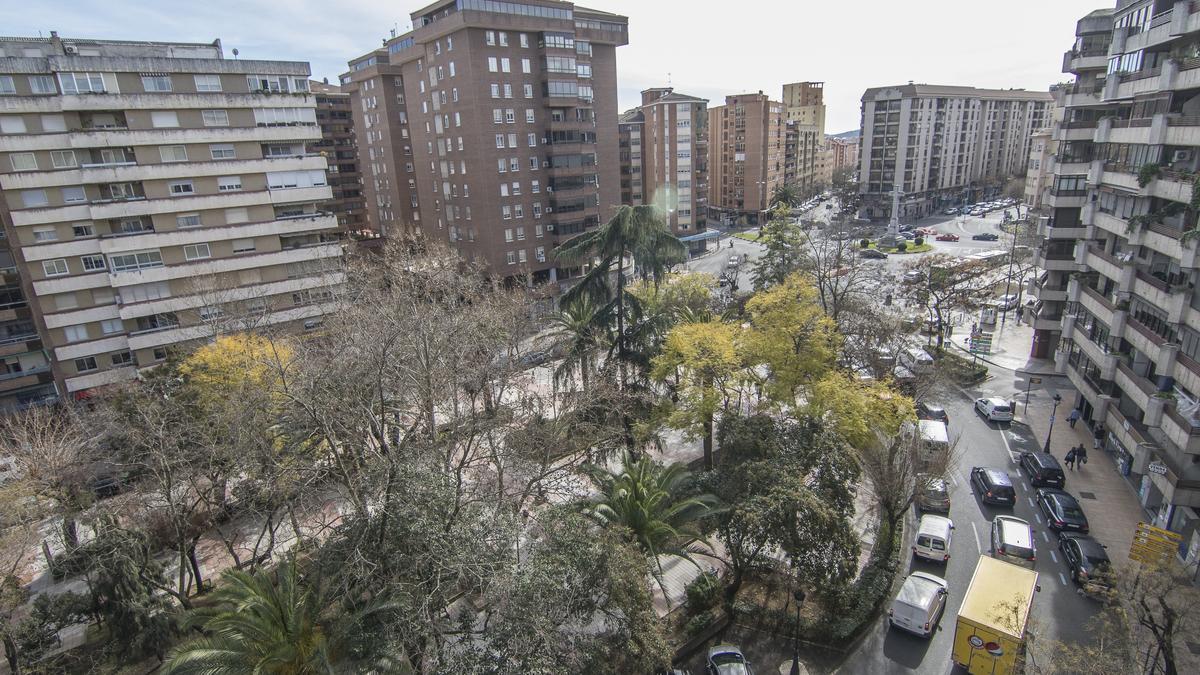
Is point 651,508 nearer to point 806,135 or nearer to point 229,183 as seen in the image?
point 229,183

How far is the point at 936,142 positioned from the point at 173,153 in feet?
358

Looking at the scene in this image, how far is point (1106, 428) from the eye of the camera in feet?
98.1

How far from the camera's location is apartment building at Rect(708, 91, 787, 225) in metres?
99.9

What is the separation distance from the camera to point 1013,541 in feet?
73.3

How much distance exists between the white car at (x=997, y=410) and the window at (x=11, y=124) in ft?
183

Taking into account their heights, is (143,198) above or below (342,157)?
below

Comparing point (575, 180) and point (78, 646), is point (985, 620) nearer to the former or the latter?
point (78, 646)

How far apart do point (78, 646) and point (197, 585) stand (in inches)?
139

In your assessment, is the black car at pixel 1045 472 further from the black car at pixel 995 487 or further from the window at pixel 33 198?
the window at pixel 33 198

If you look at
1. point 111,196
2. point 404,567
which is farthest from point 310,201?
point 404,567

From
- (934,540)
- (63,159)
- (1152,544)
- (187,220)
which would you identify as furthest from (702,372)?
(63,159)

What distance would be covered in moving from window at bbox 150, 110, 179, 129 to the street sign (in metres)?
50.5

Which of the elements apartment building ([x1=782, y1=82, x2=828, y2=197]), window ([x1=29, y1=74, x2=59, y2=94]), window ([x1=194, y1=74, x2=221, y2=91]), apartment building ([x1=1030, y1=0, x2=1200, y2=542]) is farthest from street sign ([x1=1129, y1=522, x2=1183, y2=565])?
apartment building ([x1=782, y1=82, x2=828, y2=197])

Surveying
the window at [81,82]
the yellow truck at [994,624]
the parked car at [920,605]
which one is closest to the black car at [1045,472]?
the yellow truck at [994,624]
